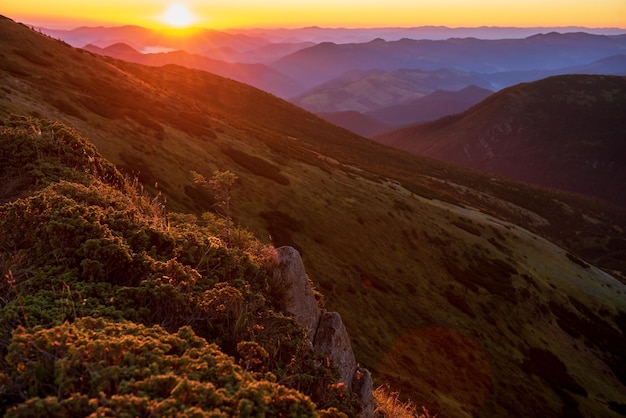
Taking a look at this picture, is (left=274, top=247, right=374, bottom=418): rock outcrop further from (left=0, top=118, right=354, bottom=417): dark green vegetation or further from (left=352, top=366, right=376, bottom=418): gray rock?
(left=0, top=118, right=354, bottom=417): dark green vegetation

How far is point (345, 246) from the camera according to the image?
48.7 meters

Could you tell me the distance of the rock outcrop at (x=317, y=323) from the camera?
1364 centimetres

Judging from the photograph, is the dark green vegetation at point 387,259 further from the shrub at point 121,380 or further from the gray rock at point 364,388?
the shrub at point 121,380

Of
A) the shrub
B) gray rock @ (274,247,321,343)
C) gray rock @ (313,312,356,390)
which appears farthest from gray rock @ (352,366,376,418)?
the shrub

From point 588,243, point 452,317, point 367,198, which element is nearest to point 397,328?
point 452,317

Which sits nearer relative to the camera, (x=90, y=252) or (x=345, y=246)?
(x=90, y=252)

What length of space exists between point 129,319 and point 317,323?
338 inches

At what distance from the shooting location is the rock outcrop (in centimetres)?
1364

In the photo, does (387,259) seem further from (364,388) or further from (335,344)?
(364,388)

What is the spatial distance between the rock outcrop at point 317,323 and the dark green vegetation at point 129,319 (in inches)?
31.5

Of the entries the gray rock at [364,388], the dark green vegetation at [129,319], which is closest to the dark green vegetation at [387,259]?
the dark green vegetation at [129,319]

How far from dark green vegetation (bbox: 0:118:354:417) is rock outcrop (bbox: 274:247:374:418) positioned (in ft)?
2.63

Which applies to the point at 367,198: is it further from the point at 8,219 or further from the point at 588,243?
the point at 588,243

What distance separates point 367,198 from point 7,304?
58139mm
